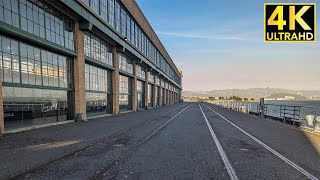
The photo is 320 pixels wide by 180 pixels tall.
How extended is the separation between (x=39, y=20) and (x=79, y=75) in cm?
564

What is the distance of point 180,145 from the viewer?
10.1 metres

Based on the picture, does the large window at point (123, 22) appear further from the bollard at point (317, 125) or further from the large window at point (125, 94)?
the bollard at point (317, 125)

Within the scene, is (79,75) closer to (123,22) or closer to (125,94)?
(123,22)

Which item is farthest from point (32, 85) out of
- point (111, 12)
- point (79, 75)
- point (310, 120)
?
point (310, 120)

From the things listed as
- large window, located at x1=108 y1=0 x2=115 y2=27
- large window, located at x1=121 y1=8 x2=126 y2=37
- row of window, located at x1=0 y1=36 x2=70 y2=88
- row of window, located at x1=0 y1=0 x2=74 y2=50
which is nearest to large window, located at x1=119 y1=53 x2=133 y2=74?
large window, located at x1=121 y1=8 x2=126 y2=37

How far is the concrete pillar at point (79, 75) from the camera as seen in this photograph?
800 inches

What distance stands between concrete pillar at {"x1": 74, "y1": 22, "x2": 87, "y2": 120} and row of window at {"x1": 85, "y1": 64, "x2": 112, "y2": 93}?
2.28 metres

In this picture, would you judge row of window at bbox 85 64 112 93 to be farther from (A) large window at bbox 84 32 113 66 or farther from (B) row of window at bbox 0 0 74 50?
(B) row of window at bbox 0 0 74 50

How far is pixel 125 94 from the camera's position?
35.3 meters

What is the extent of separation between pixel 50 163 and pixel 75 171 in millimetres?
1248

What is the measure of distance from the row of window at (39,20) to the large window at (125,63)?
12.8 m

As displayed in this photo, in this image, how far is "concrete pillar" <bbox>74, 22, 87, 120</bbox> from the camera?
66.6 feet

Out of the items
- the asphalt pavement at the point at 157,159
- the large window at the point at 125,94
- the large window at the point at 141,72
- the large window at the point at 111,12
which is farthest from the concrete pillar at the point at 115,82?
the asphalt pavement at the point at 157,159

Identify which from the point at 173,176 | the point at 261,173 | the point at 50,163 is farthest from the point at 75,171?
the point at 261,173
